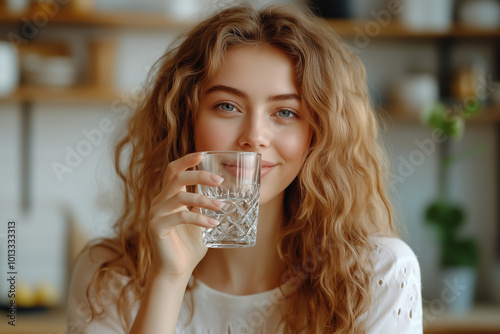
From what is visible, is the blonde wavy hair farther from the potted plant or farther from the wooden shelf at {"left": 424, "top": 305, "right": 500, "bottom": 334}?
the potted plant

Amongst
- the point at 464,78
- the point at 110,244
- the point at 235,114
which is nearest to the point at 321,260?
the point at 235,114

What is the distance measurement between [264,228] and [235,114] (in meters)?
0.33

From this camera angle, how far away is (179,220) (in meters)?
1.18

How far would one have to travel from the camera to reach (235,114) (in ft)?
4.58

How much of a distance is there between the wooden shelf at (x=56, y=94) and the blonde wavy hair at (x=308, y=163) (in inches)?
52.6

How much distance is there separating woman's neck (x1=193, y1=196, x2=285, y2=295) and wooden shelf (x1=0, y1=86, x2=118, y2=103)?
5.16 feet

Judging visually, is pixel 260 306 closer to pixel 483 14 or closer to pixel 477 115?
pixel 477 115

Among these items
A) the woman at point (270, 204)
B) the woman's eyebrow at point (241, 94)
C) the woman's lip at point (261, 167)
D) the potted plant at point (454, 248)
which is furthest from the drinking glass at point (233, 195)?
the potted plant at point (454, 248)

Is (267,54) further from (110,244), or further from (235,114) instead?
(110,244)

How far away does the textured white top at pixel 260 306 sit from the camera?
4.86 ft

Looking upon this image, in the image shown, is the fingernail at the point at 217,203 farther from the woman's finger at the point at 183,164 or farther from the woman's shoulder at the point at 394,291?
the woman's shoulder at the point at 394,291

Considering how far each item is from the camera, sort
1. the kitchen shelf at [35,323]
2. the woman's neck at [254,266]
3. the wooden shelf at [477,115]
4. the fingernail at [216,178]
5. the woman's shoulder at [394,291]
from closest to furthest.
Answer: the fingernail at [216,178], the woman's shoulder at [394,291], the woman's neck at [254,266], the kitchen shelf at [35,323], the wooden shelf at [477,115]

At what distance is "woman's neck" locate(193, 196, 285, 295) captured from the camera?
1583 millimetres

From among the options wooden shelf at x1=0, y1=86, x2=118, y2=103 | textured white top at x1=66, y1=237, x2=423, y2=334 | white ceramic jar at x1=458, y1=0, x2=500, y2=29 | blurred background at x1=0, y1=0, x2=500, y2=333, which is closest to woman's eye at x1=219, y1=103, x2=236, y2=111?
textured white top at x1=66, y1=237, x2=423, y2=334
